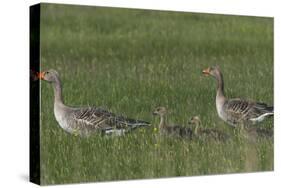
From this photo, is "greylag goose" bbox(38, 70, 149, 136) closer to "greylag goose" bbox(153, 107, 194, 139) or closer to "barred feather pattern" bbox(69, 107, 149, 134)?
"barred feather pattern" bbox(69, 107, 149, 134)

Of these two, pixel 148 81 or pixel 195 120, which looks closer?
pixel 148 81

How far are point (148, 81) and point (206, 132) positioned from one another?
1407 millimetres

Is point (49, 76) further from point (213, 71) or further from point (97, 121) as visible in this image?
point (213, 71)

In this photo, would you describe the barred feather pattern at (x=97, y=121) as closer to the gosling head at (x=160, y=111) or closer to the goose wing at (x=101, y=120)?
the goose wing at (x=101, y=120)

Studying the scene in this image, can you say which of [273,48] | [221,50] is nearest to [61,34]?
[221,50]

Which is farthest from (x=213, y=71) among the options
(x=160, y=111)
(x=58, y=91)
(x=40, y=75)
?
(x=40, y=75)

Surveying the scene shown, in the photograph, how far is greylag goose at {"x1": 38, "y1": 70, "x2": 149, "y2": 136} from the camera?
39.9ft

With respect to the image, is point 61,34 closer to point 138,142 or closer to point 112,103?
point 112,103

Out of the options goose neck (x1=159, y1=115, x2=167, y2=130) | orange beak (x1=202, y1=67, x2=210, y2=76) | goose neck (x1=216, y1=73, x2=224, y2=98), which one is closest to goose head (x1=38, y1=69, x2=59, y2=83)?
goose neck (x1=159, y1=115, x2=167, y2=130)

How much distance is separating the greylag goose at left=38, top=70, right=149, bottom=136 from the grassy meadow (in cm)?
10

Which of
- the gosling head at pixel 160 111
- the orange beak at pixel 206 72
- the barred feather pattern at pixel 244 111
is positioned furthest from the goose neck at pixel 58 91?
the barred feather pattern at pixel 244 111

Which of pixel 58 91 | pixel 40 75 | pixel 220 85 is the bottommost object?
pixel 58 91

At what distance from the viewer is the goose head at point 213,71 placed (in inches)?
533

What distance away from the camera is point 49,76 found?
1205 centimetres
